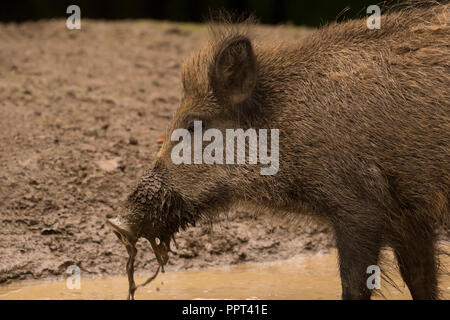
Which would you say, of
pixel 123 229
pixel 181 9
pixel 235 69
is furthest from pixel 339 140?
pixel 181 9

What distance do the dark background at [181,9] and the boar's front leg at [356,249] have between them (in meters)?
9.68

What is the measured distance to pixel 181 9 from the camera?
1590 cm

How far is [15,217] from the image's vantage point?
6.73 m

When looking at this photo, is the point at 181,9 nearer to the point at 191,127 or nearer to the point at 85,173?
the point at 85,173

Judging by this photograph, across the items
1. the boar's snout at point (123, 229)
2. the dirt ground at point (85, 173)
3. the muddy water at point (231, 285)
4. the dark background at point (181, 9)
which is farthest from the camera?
the dark background at point (181, 9)

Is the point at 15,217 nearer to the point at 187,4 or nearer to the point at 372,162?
the point at 372,162

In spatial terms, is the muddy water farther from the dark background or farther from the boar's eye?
the dark background

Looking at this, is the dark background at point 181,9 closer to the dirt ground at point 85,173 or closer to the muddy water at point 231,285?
the dirt ground at point 85,173

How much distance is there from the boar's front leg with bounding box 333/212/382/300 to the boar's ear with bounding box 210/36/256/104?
101 cm

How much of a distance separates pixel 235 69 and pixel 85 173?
2.50 metres

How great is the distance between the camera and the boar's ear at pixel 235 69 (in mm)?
5207

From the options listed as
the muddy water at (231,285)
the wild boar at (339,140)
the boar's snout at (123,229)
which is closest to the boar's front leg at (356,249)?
the wild boar at (339,140)

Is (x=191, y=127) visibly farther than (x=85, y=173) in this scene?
No

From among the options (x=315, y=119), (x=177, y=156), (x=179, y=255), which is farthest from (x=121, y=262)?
(x=315, y=119)
